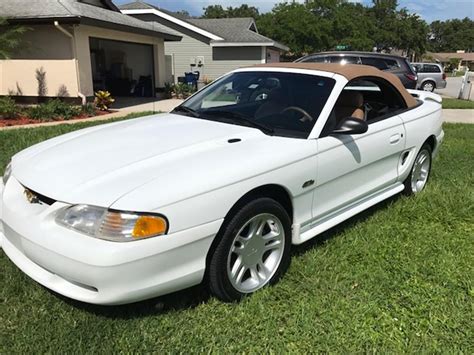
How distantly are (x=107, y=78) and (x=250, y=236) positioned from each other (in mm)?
18140

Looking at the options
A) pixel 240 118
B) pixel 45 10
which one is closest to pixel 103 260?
pixel 240 118

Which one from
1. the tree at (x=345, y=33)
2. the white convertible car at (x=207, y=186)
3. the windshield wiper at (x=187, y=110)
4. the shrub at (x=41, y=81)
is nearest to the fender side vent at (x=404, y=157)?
the white convertible car at (x=207, y=186)

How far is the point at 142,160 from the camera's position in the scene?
109 inches

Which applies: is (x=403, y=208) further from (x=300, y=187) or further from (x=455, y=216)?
(x=300, y=187)

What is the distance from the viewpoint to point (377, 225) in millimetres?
4148

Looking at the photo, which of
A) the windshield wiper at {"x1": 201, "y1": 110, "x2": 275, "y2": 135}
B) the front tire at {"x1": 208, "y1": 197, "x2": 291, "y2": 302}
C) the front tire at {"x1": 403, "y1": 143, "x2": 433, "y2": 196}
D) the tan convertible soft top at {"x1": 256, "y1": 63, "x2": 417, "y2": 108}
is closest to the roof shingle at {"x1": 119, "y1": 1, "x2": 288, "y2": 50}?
the front tire at {"x1": 403, "y1": 143, "x2": 433, "y2": 196}

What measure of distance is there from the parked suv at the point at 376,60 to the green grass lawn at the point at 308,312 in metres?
10.3

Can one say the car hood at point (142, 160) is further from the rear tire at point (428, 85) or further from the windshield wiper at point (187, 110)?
the rear tire at point (428, 85)

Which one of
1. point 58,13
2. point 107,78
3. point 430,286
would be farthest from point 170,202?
point 107,78

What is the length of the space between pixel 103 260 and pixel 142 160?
74 cm

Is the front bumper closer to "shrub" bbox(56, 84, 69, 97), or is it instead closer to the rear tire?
"shrub" bbox(56, 84, 69, 97)

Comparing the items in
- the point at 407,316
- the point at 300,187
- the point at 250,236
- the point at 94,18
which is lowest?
the point at 407,316

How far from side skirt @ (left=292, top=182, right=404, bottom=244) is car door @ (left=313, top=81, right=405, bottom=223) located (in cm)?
3

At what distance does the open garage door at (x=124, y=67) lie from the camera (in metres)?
18.8
